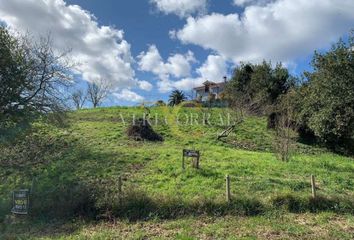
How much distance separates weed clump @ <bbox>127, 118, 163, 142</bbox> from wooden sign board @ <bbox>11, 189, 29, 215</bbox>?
42.4 ft

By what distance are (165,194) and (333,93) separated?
44.4ft

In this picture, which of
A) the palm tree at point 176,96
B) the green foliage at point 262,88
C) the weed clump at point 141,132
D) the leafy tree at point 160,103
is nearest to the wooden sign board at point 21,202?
the weed clump at point 141,132

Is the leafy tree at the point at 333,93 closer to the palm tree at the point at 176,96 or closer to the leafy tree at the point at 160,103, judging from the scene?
the leafy tree at the point at 160,103

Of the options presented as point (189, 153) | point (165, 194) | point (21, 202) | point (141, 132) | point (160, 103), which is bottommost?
point (21, 202)

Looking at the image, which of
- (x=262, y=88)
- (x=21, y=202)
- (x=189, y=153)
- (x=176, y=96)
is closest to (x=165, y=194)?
(x=189, y=153)

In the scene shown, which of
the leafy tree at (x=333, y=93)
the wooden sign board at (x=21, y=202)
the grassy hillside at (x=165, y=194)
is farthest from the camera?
the leafy tree at (x=333, y=93)

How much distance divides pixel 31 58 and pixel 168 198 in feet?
36.5

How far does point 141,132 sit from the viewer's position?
2636 cm

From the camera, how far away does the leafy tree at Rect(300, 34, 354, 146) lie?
21.3m

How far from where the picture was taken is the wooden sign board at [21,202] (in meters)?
13.0

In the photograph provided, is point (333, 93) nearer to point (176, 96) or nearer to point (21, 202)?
point (21, 202)

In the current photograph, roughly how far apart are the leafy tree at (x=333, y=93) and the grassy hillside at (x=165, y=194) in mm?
3735

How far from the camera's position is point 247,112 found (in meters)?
32.8

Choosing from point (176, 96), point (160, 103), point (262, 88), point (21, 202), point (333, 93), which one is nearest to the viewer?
point (21, 202)
